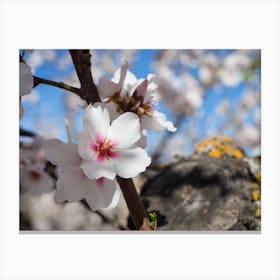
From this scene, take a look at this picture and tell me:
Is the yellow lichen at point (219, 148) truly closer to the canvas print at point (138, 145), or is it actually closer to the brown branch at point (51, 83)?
the canvas print at point (138, 145)

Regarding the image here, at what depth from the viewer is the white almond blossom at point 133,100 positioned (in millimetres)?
669

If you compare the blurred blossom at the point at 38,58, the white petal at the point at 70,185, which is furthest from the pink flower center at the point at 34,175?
the white petal at the point at 70,185

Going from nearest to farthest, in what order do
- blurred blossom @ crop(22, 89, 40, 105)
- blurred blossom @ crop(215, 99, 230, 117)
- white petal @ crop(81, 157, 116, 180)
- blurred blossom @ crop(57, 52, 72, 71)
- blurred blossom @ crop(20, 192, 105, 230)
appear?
white petal @ crop(81, 157, 116, 180) < blurred blossom @ crop(20, 192, 105, 230) < blurred blossom @ crop(57, 52, 72, 71) < blurred blossom @ crop(22, 89, 40, 105) < blurred blossom @ crop(215, 99, 230, 117)

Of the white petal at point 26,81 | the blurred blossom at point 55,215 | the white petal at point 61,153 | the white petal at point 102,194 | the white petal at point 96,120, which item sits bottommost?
the blurred blossom at point 55,215

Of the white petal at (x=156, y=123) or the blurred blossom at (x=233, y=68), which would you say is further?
the blurred blossom at (x=233, y=68)

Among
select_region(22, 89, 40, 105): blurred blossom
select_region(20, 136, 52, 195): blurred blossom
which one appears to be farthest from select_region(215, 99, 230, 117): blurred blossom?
select_region(20, 136, 52, 195): blurred blossom

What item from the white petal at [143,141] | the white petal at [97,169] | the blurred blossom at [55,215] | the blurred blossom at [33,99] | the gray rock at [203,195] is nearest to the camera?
the white petal at [97,169]

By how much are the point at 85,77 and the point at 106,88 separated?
0.05 meters

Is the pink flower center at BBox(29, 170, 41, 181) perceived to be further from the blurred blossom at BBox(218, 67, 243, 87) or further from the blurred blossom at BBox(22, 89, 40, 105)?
the blurred blossom at BBox(218, 67, 243, 87)

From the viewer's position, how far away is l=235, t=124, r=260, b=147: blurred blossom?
2008 millimetres

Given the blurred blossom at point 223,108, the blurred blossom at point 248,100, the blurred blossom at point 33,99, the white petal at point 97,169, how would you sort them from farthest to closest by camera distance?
the blurred blossom at point 223,108 → the blurred blossom at point 248,100 → the blurred blossom at point 33,99 → the white petal at point 97,169

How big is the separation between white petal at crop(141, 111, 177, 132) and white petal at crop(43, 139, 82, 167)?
0.50 feet
